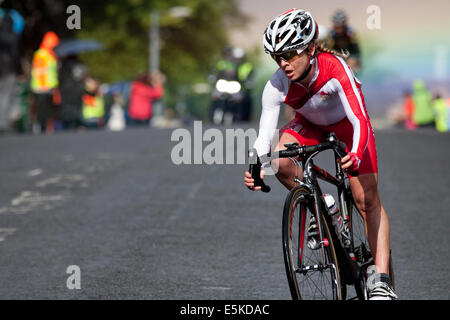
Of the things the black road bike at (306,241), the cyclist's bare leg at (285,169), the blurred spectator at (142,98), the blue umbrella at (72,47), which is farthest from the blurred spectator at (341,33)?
the blue umbrella at (72,47)

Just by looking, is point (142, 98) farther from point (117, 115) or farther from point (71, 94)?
point (117, 115)

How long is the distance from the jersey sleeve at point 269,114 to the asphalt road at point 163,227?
1.49 m

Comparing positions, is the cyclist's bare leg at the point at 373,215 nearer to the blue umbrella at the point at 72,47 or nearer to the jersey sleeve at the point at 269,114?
the jersey sleeve at the point at 269,114

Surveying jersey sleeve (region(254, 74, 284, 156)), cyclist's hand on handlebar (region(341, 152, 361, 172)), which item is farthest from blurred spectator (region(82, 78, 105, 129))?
cyclist's hand on handlebar (region(341, 152, 361, 172))

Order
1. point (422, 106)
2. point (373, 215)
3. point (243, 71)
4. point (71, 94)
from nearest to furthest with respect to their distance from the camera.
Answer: point (373, 215)
point (71, 94)
point (243, 71)
point (422, 106)

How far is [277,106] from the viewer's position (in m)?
5.59

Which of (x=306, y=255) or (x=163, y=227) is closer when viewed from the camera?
(x=306, y=255)

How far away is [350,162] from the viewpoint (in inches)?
204

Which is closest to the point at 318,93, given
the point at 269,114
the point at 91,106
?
the point at 269,114

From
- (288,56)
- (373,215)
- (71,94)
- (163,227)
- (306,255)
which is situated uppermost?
(71,94)

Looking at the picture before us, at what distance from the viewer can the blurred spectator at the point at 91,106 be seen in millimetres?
23688

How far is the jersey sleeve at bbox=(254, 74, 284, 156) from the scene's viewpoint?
5.55 m

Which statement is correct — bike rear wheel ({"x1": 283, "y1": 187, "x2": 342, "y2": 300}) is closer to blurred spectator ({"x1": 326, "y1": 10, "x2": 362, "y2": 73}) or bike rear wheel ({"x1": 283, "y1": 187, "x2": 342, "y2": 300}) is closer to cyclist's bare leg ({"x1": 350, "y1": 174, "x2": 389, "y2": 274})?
cyclist's bare leg ({"x1": 350, "y1": 174, "x2": 389, "y2": 274})

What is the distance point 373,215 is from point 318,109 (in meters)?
0.78
